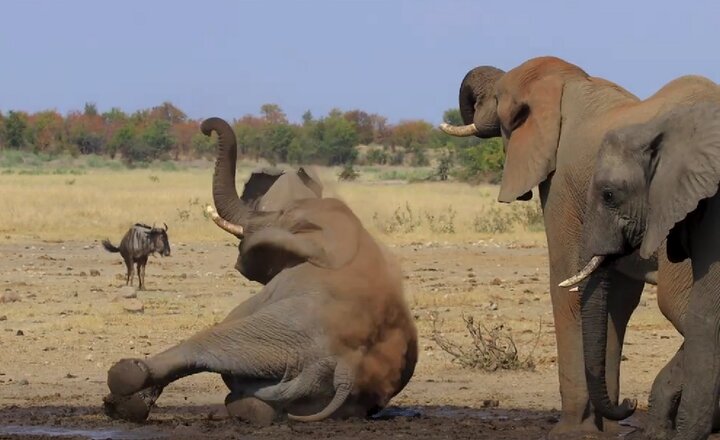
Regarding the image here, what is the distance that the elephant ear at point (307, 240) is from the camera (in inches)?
345

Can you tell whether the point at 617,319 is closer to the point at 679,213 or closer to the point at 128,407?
the point at 679,213

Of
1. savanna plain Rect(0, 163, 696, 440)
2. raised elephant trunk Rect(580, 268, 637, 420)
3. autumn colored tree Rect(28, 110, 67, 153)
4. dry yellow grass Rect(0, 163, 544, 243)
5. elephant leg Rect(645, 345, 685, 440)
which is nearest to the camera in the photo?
elephant leg Rect(645, 345, 685, 440)

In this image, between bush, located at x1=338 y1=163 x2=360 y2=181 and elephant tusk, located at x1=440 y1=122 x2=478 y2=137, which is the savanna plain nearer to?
bush, located at x1=338 y1=163 x2=360 y2=181

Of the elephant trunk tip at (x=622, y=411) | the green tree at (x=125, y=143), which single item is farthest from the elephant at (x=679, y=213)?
the green tree at (x=125, y=143)

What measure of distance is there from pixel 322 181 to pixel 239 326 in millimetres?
1288

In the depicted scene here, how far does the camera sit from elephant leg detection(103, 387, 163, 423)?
847 cm

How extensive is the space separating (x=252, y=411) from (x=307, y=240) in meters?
0.98

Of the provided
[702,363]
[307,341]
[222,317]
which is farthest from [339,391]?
[222,317]

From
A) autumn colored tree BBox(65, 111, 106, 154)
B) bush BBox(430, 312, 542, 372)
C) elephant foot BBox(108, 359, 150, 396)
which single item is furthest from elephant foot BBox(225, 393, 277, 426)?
autumn colored tree BBox(65, 111, 106, 154)

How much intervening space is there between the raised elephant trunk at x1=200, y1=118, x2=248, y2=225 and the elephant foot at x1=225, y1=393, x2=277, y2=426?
1103 millimetres

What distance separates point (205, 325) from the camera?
13164 millimetres

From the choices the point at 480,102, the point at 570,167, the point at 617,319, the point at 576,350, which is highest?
the point at 480,102

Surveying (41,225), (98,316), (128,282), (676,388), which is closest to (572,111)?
(676,388)

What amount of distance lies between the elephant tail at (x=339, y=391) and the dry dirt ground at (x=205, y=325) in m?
0.07
